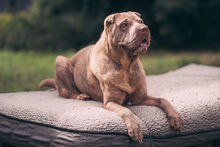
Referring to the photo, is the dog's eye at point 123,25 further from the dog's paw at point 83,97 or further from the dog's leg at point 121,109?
the dog's paw at point 83,97

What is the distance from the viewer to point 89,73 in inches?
137

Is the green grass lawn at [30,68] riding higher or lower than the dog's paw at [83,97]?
Result: lower

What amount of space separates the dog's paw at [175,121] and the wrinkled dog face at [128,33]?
68 cm

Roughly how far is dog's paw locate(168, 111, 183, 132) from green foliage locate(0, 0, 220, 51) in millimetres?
6874

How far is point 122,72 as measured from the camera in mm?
3145

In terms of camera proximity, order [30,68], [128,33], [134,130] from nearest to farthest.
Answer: [134,130] → [128,33] → [30,68]

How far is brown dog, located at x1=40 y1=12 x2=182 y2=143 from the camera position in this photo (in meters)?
2.85

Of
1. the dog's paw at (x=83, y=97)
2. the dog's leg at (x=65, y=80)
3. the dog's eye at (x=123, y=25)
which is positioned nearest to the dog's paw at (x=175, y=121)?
the dog's eye at (x=123, y=25)

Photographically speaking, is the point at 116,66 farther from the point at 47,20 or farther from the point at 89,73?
the point at 47,20

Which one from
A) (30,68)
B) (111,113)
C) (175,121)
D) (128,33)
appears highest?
(128,33)

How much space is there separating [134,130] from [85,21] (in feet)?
24.4

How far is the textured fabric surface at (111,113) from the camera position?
2707 millimetres

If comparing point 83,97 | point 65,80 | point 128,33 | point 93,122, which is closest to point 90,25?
point 65,80

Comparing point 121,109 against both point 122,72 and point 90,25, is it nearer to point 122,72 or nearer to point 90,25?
point 122,72
